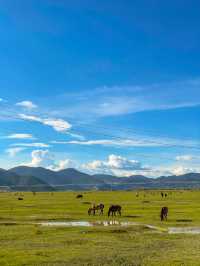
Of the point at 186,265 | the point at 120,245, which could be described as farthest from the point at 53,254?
the point at 186,265

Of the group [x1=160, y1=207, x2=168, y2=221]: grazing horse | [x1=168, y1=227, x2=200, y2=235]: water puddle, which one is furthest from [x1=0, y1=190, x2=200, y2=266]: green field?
[x1=160, y1=207, x2=168, y2=221]: grazing horse

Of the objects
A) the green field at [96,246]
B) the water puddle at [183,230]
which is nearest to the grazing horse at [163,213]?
the water puddle at [183,230]

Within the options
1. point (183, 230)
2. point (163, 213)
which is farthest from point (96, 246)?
point (163, 213)

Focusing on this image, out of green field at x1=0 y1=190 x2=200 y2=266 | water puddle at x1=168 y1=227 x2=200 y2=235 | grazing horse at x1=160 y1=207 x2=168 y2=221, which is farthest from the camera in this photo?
grazing horse at x1=160 y1=207 x2=168 y2=221

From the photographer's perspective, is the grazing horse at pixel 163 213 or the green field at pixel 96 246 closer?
the green field at pixel 96 246

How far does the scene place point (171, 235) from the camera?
36906mm

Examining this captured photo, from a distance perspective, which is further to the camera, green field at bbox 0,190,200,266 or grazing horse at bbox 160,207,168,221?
grazing horse at bbox 160,207,168,221

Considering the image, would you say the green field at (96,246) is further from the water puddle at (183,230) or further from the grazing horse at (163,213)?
the grazing horse at (163,213)

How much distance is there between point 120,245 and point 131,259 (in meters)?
5.73

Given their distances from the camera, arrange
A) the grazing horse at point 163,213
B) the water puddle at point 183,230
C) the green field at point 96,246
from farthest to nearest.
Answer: the grazing horse at point 163,213 < the water puddle at point 183,230 < the green field at point 96,246

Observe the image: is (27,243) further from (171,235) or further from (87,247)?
(171,235)

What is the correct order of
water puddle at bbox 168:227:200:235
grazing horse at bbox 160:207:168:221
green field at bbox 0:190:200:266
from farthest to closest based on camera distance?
grazing horse at bbox 160:207:168:221 → water puddle at bbox 168:227:200:235 → green field at bbox 0:190:200:266

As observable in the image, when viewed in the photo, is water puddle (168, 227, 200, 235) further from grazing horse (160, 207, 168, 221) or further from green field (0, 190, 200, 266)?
grazing horse (160, 207, 168, 221)

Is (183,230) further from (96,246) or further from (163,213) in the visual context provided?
(96,246)
